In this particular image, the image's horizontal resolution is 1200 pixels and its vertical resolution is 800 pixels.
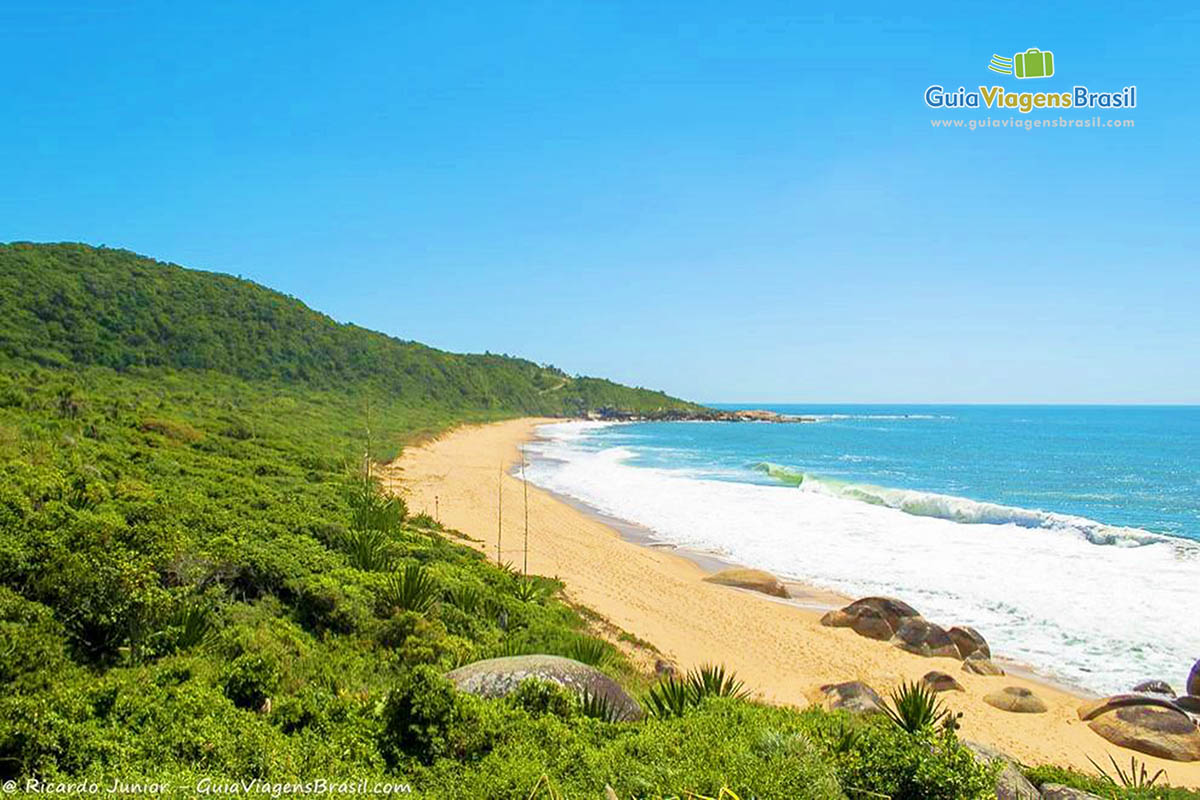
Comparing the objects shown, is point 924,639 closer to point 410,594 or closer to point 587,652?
point 587,652

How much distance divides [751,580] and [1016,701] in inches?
280

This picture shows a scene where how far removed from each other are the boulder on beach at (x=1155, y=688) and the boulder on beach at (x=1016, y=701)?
87.3 inches

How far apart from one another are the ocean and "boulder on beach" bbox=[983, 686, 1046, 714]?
5.95 feet

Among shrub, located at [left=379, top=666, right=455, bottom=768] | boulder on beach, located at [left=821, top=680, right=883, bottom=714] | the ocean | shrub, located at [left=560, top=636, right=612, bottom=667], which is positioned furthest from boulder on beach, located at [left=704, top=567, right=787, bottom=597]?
shrub, located at [left=379, top=666, right=455, bottom=768]

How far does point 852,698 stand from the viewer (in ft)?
33.0

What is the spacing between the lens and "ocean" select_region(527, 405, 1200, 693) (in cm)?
1427

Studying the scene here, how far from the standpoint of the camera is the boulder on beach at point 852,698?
9633mm

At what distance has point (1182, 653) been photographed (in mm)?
13062

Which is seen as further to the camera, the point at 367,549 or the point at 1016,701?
the point at 367,549

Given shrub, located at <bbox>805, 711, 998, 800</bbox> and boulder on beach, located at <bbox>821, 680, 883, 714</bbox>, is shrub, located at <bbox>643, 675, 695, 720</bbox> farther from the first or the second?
boulder on beach, located at <bbox>821, 680, 883, 714</bbox>

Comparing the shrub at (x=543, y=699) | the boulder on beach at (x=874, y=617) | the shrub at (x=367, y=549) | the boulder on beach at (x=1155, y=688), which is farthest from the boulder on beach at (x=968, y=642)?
the shrub at (x=367, y=549)

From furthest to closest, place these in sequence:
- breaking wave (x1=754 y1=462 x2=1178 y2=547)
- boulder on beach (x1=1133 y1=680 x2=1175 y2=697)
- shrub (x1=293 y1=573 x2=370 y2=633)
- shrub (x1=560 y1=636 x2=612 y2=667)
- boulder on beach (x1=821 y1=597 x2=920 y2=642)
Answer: breaking wave (x1=754 y1=462 x2=1178 y2=547) < boulder on beach (x1=821 y1=597 x2=920 y2=642) < boulder on beach (x1=1133 y1=680 x2=1175 y2=697) < shrub (x1=560 y1=636 x2=612 y2=667) < shrub (x1=293 y1=573 x2=370 y2=633)

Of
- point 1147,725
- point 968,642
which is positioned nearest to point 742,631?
point 968,642

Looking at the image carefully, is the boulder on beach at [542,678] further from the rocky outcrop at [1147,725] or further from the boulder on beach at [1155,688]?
the boulder on beach at [1155,688]
